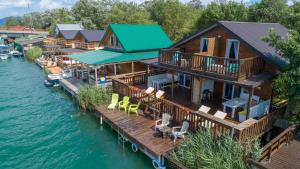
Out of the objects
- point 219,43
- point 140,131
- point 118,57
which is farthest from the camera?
point 118,57

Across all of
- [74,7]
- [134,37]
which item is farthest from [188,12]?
[74,7]

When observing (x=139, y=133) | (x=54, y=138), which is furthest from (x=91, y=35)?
(x=139, y=133)

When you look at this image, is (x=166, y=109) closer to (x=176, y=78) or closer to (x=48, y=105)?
(x=176, y=78)

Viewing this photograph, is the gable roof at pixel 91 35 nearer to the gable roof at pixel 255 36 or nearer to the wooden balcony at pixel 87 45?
the wooden balcony at pixel 87 45

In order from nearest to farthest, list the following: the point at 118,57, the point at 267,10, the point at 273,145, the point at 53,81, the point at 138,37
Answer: the point at 273,145 < the point at 118,57 < the point at 138,37 < the point at 53,81 < the point at 267,10

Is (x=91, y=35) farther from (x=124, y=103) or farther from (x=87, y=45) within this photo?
(x=124, y=103)

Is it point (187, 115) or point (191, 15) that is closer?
point (187, 115)

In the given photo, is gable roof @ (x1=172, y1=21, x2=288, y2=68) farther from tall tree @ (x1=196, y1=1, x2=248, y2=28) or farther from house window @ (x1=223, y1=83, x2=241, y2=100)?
tall tree @ (x1=196, y1=1, x2=248, y2=28)
